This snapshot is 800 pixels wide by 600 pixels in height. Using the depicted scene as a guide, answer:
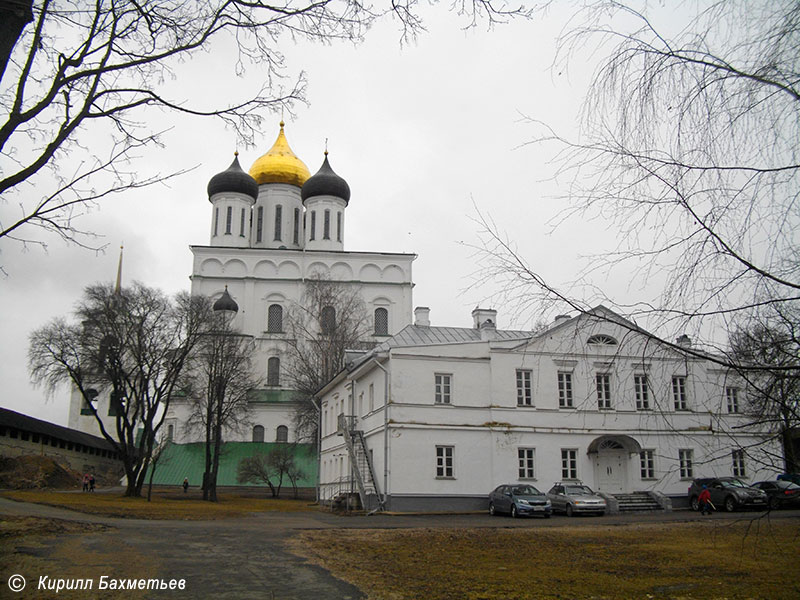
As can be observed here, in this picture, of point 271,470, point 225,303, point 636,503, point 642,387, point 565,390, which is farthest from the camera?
point 225,303

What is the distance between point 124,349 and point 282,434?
2149cm

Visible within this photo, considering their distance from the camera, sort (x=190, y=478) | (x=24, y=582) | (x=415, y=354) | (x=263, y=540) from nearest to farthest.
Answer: (x=24, y=582)
(x=263, y=540)
(x=415, y=354)
(x=190, y=478)

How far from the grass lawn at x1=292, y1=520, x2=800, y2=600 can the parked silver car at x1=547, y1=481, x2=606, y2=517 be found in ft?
26.9

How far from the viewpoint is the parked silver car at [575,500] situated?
26.1 metres

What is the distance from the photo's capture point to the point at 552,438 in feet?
98.0

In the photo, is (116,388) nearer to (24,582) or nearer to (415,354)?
(415,354)

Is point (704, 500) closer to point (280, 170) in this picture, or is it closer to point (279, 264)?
point (279, 264)

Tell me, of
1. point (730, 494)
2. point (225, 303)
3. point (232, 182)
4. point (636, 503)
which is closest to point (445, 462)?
A: point (636, 503)

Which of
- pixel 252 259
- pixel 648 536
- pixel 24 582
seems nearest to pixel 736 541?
pixel 648 536

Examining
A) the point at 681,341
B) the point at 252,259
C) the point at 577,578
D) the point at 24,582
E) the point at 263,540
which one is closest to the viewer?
the point at 681,341

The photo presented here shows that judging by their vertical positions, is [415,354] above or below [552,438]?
above

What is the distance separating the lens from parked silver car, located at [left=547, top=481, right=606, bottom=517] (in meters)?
26.1

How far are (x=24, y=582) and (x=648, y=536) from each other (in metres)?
13.1

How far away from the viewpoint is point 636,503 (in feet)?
96.1
